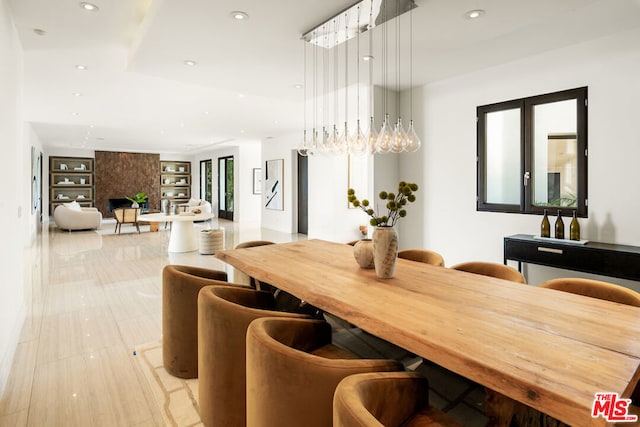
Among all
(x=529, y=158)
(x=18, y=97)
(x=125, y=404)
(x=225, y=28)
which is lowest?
(x=125, y=404)

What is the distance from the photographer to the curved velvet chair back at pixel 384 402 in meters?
0.94

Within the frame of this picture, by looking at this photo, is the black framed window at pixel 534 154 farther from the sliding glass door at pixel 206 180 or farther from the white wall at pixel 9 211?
the sliding glass door at pixel 206 180

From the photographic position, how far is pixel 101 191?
43.3 feet

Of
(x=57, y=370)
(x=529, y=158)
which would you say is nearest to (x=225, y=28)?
(x=57, y=370)

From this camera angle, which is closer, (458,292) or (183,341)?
(458,292)

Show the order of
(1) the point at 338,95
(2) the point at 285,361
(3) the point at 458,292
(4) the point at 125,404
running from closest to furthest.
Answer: (2) the point at 285,361 < (3) the point at 458,292 < (4) the point at 125,404 < (1) the point at 338,95

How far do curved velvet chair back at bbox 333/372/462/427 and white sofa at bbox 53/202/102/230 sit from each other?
10586 mm

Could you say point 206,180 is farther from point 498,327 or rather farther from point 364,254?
point 498,327

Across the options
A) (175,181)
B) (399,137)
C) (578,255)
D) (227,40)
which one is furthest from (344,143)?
(175,181)

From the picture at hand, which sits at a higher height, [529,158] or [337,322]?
[529,158]

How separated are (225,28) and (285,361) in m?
2.83

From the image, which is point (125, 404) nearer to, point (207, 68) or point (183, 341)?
point (183, 341)

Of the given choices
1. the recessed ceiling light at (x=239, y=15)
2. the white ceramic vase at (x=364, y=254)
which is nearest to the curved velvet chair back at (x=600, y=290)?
the white ceramic vase at (x=364, y=254)

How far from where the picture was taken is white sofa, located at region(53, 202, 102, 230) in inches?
367
